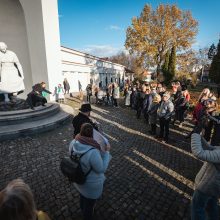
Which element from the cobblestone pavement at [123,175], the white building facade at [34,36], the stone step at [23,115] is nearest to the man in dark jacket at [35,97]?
the stone step at [23,115]

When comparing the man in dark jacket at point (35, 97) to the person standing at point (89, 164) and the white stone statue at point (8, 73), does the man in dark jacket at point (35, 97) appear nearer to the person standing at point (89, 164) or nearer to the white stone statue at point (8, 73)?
the white stone statue at point (8, 73)

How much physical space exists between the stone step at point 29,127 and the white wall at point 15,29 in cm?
668

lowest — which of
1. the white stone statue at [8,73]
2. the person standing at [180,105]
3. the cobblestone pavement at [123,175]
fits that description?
the cobblestone pavement at [123,175]

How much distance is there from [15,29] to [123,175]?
42.2 ft

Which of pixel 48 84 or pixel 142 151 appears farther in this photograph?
pixel 48 84

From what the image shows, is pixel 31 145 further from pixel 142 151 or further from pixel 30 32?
pixel 30 32

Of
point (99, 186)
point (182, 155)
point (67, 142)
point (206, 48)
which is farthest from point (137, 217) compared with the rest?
point (206, 48)

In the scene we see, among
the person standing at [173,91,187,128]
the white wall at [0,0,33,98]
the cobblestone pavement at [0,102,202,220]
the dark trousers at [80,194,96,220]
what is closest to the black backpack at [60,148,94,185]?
the dark trousers at [80,194,96,220]

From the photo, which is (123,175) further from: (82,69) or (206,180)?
(82,69)

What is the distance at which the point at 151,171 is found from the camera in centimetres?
434

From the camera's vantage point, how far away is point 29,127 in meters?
6.83

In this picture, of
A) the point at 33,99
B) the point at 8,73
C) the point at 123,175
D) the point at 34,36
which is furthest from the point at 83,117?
the point at 34,36

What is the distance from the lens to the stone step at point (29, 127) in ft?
20.9

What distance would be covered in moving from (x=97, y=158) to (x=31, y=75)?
1241 centimetres
